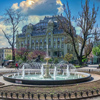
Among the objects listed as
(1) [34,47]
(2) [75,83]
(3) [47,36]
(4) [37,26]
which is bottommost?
(2) [75,83]

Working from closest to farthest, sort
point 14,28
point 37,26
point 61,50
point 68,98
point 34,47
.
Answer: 1. point 68,98
2. point 14,28
3. point 61,50
4. point 34,47
5. point 37,26

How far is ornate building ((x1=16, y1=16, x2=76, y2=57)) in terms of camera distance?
2584 inches

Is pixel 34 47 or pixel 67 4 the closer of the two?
pixel 67 4

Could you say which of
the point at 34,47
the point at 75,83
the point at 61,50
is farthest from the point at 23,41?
the point at 75,83

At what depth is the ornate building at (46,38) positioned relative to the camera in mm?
65625

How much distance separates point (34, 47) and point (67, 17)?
129 feet

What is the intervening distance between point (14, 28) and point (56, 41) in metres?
30.8

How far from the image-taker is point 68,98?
329 inches

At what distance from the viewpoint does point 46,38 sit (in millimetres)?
69438

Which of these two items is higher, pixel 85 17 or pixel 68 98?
pixel 85 17

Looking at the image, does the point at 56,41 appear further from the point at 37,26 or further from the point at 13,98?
the point at 13,98

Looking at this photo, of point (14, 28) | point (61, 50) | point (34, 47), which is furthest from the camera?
point (34, 47)

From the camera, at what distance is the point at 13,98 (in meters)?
8.46

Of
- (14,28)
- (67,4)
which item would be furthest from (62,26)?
(14,28)
